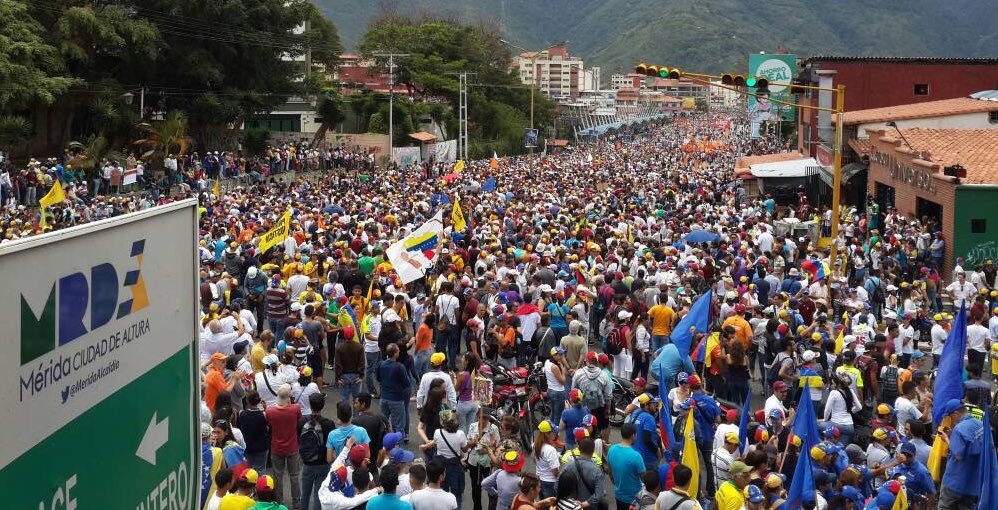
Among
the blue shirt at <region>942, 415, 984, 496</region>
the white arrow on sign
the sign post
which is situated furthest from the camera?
the blue shirt at <region>942, 415, 984, 496</region>

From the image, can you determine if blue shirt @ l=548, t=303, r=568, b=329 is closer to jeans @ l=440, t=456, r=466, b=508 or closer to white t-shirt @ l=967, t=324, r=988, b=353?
white t-shirt @ l=967, t=324, r=988, b=353

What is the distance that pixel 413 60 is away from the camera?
264 feet

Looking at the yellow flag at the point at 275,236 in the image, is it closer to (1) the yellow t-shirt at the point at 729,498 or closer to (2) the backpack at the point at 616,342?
(2) the backpack at the point at 616,342

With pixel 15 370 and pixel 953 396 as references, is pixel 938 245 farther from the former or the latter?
pixel 15 370

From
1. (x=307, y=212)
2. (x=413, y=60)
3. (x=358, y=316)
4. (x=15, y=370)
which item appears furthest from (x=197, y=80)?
(x=15, y=370)

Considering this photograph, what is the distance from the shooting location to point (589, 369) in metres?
11.1

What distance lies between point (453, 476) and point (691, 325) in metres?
4.69

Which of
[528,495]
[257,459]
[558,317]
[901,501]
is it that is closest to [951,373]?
[901,501]

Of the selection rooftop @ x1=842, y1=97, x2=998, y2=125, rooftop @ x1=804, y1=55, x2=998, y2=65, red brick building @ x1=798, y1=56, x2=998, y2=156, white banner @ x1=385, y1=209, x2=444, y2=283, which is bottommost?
white banner @ x1=385, y1=209, x2=444, y2=283

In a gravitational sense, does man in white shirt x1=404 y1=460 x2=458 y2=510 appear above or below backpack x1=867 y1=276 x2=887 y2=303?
below

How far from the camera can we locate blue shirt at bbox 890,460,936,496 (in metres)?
8.85

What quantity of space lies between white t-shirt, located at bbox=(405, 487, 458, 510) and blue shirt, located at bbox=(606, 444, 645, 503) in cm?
173

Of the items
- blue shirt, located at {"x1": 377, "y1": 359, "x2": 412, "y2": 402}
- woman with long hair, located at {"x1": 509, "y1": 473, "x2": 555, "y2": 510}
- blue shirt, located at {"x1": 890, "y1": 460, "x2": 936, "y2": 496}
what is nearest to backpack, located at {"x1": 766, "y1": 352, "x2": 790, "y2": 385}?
blue shirt, located at {"x1": 890, "y1": 460, "x2": 936, "y2": 496}

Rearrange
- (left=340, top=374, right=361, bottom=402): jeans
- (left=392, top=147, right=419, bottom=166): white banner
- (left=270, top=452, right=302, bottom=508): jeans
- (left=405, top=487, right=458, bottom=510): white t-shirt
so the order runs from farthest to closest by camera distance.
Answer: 1. (left=392, top=147, right=419, bottom=166): white banner
2. (left=340, top=374, right=361, bottom=402): jeans
3. (left=270, top=452, right=302, bottom=508): jeans
4. (left=405, top=487, right=458, bottom=510): white t-shirt
